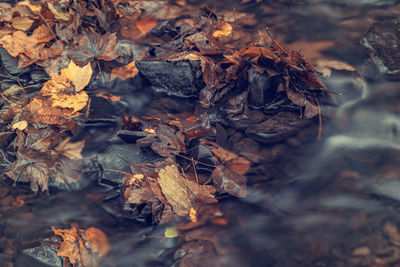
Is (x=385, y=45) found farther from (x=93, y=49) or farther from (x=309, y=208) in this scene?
(x=93, y=49)

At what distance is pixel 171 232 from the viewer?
7.72 feet

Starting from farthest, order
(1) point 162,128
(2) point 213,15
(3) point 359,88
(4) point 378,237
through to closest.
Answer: (2) point 213,15 < (3) point 359,88 < (1) point 162,128 < (4) point 378,237

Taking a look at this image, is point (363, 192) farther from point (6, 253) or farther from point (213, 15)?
point (6, 253)

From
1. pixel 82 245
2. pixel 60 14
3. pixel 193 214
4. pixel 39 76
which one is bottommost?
pixel 82 245

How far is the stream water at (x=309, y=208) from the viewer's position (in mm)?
2244

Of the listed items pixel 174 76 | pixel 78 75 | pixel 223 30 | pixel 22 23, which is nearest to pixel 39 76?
pixel 78 75

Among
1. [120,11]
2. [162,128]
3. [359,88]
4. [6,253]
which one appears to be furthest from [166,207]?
[120,11]

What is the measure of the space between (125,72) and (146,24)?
2.36 ft

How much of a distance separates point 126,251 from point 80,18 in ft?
8.10

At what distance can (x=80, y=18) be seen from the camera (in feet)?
10.5

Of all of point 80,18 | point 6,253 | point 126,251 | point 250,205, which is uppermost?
point 80,18

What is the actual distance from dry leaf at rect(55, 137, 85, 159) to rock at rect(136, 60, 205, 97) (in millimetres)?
931

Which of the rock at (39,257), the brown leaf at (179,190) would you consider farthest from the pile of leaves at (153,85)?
the rock at (39,257)

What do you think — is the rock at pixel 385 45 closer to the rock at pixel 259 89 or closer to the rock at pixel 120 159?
the rock at pixel 259 89
